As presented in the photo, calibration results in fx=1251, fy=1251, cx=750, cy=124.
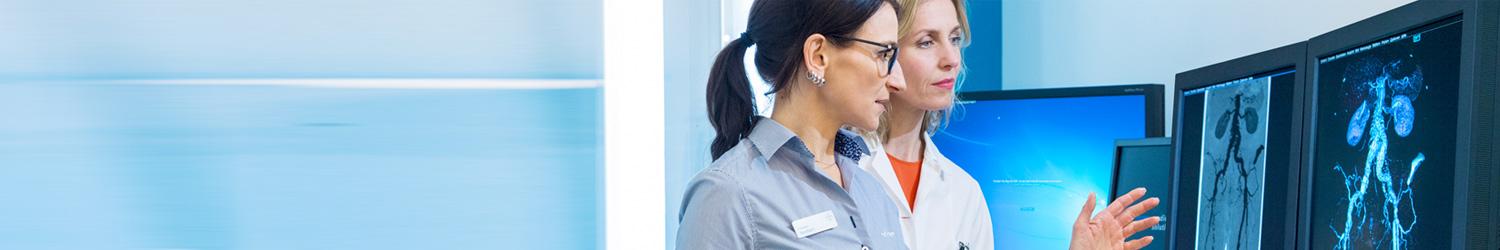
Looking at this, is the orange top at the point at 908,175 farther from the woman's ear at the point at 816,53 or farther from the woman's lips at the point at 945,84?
the woman's ear at the point at 816,53

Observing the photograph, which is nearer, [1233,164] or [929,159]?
[1233,164]

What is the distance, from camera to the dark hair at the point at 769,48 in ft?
4.84

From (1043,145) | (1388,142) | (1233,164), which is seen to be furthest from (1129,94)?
(1388,142)

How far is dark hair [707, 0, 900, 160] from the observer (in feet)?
4.84

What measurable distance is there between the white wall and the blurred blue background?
1.42 m

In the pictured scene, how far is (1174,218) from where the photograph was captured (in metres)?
1.90

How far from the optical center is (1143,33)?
3316mm

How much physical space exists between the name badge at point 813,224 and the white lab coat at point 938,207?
23.5 inches

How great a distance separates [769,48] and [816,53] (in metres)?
0.07

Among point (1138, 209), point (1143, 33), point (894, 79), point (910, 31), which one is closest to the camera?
point (894, 79)

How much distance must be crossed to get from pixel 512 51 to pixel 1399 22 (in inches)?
55.1

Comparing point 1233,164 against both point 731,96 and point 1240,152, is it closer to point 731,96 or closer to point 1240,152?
point 1240,152

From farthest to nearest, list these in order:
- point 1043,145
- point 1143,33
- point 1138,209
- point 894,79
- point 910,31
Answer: point 1143,33 < point 1043,145 < point 910,31 < point 1138,209 < point 894,79

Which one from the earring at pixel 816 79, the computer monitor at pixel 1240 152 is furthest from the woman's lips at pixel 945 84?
the earring at pixel 816 79
